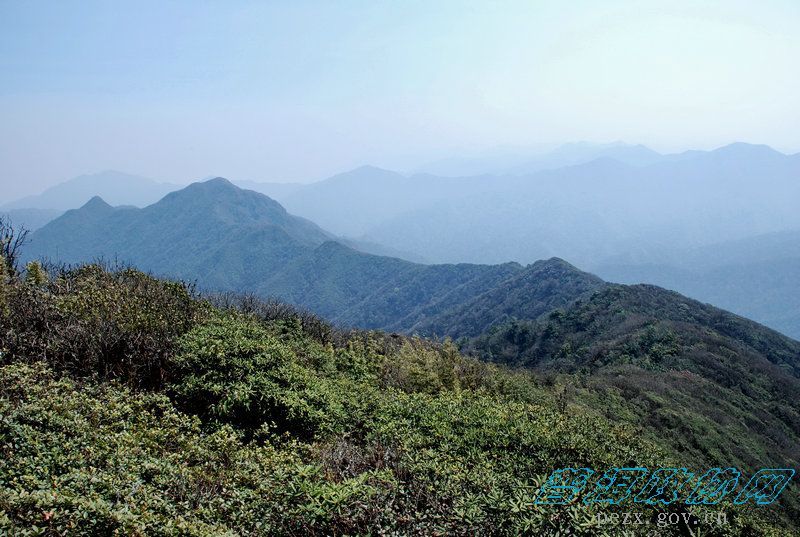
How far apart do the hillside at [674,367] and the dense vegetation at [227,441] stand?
12535 millimetres

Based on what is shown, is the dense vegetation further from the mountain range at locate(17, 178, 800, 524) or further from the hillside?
the hillside

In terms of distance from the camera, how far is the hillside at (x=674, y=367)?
18.7 meters

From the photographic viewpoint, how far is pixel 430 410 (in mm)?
7801

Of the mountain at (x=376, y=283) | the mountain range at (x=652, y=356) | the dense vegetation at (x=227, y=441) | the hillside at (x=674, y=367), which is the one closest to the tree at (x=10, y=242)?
the mountain range at (x=652, y=356)

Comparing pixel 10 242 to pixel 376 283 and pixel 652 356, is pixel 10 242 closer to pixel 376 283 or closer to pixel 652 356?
pixel 652 356

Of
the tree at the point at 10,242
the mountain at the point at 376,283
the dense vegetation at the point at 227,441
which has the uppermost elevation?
the tree at the point at 10,242

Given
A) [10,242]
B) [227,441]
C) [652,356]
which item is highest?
[10,242]

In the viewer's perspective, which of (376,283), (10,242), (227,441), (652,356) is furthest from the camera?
(376,283)

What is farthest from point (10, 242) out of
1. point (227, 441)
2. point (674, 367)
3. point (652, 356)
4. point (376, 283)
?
point (376, 283)

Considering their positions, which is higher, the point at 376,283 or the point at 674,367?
the point at 674,367

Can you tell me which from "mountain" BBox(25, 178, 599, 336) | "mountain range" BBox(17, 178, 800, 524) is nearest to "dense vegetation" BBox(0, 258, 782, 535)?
→ "mountain range" BBox(17, 178, 800, 524)

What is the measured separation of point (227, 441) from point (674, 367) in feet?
96.7

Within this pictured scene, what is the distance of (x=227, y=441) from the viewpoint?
6.10m

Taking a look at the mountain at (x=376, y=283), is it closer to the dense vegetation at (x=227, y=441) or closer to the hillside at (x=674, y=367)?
the hillside at (x=674, y=367)
